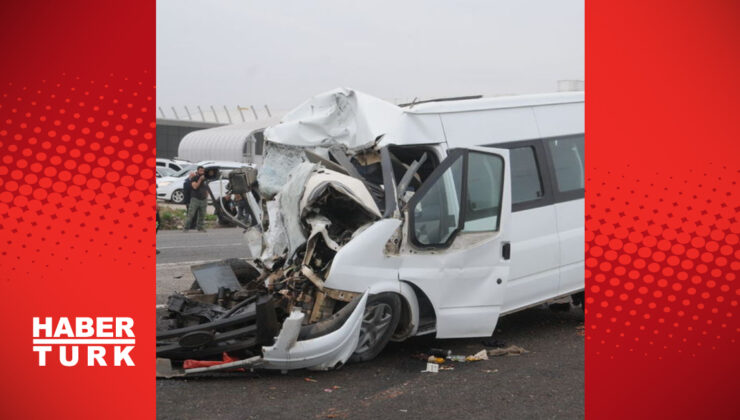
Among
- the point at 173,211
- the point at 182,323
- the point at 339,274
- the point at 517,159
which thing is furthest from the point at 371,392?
the point at 173,211

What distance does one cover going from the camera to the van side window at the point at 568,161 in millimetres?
7866

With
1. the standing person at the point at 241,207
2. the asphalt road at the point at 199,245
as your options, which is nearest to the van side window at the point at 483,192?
the standing person at the point at 241,207

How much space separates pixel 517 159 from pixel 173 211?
615 inches

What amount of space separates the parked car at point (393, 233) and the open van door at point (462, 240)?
12 mm

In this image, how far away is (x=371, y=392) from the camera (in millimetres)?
5766

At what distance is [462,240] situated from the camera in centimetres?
668

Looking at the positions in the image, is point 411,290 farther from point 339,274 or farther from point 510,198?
point 510,198

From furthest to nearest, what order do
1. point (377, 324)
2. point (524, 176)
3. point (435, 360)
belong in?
point (524, 176) < point (435, 360) < point (377, 324)

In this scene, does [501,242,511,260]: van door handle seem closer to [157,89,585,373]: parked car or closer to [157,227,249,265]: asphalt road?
[157,89,585,373]: parked car

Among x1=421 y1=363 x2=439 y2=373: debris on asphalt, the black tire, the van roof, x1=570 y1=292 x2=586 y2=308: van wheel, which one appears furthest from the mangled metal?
the black tire

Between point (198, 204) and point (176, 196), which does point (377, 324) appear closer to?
point (198, 204)

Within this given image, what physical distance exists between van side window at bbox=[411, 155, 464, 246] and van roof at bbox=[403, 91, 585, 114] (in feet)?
2.21

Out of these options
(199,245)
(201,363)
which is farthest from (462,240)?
(199,245)

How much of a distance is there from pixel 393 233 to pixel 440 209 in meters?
0.51
